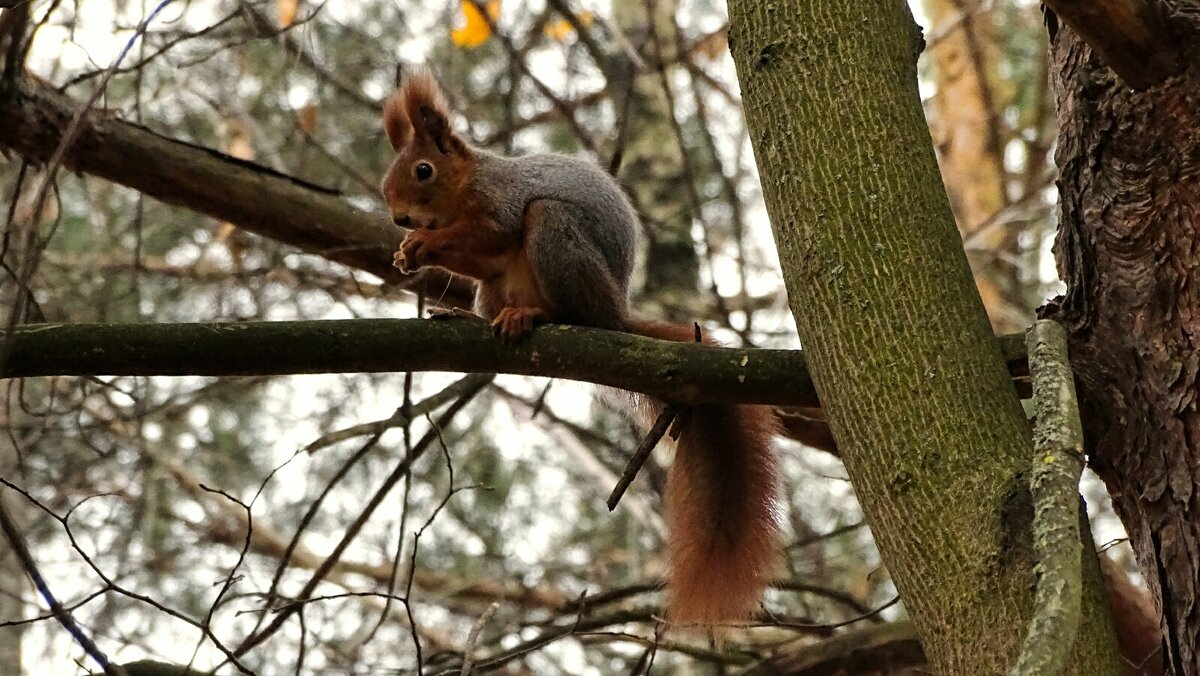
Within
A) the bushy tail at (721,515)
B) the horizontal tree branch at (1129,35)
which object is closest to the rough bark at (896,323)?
the horizontal tree branch at (1129,35)

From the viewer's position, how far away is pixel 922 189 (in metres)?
1.68

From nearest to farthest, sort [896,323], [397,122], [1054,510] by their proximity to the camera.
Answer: [1054,510]
[896,323]
[397,122]

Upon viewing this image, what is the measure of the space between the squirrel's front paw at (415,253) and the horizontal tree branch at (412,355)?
2.67ft

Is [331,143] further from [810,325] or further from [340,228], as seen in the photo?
[810,325]

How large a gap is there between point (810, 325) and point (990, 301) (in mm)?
3885

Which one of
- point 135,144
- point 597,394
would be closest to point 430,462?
point 597,394

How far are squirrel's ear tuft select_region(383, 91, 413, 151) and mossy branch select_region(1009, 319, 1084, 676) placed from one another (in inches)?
76.0

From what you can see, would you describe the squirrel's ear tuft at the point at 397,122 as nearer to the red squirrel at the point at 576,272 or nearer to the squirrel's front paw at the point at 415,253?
the red squirrel at the point at 576,272

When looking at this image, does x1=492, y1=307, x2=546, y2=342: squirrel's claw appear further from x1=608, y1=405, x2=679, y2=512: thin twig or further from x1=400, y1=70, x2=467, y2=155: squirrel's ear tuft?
x1=400, y1=70, x2=467, y2=155: squirrel's ear tuft

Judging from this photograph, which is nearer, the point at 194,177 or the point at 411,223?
the point at 194,177

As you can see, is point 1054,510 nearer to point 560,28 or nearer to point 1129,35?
point 1129,35

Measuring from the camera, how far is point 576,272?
2.64m

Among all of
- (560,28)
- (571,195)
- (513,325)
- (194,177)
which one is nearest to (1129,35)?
(513,325)

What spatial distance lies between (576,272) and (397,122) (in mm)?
753
